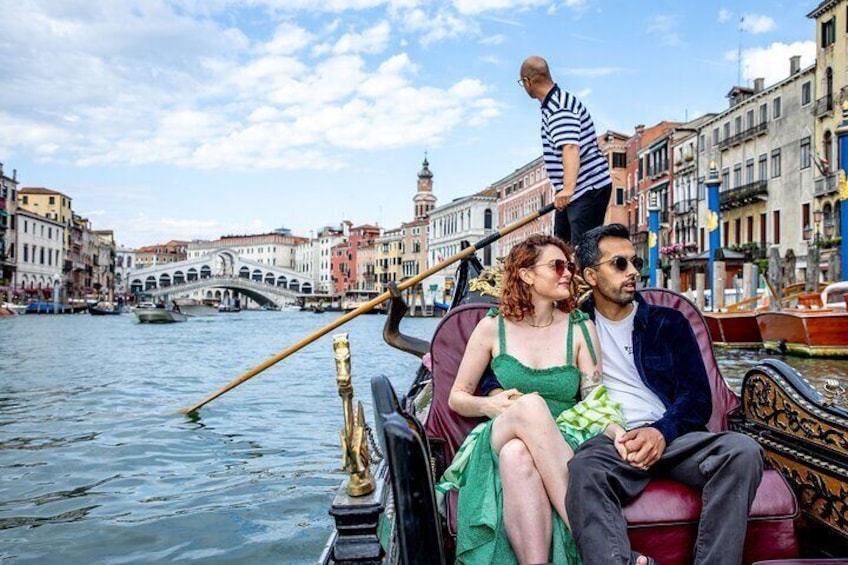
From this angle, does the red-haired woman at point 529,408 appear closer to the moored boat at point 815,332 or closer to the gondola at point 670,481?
the gondola at point 670,481

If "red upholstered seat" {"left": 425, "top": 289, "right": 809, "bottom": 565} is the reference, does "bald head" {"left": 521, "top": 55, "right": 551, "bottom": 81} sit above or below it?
above

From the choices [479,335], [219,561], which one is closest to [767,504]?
[479,335]

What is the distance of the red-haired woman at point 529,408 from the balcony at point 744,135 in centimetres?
2037

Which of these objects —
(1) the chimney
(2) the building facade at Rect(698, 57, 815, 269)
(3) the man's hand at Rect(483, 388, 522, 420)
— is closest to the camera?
(3) the man's hand at Rect(483, 388, 522, 420)

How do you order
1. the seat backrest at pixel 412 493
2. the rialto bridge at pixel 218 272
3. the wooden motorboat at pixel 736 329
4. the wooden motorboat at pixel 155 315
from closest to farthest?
the seat backrest at pixel 412 493 → the wooden motorboat at pixel 736 329 → the wooden motorboat at pixel 155 315 → the rialto bridge at pixel 218 272

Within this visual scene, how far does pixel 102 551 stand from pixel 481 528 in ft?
6.76

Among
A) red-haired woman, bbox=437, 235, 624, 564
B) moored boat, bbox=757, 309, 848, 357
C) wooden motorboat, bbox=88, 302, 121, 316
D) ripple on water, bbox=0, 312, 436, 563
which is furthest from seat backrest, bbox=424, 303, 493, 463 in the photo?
wooden motorboat, bbox=88, 302, 121, 316

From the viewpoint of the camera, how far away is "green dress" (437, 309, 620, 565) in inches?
63.4

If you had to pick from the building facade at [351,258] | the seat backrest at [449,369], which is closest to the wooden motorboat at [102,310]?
the building facade at [351,258]

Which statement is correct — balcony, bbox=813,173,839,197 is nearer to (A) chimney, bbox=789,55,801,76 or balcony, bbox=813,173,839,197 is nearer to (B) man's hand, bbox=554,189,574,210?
(A) chimney, bbox=789,55,801,76

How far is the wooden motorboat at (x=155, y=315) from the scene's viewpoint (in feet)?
96.5

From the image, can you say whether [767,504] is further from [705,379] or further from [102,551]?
[102,551]

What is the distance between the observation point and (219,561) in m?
2.98

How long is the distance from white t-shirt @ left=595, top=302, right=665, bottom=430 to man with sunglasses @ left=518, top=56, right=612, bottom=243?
0.95 m
